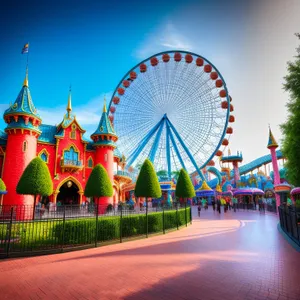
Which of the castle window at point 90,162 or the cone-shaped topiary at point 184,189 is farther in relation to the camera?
the castle window at point 90,162

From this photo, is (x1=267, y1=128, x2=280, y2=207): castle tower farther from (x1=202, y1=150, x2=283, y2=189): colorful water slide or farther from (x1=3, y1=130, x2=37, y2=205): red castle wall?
(x1=3, y1=130, x2=37, y2=205): red castle wall

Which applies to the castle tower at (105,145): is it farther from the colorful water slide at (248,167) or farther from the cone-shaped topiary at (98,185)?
the colorful water slide at (248,167)

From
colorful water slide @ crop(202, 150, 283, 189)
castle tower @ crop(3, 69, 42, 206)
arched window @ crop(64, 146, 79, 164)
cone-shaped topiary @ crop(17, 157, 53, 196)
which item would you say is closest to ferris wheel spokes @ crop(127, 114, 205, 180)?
arched window @ crop(64, 146, 79, 164)

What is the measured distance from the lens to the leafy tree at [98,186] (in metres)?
16.9

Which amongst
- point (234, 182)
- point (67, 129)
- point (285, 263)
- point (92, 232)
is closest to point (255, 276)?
point (285, 263)

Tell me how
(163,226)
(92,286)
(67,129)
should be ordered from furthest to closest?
1. (67,129)
2. (163,226)
3. (92,286)

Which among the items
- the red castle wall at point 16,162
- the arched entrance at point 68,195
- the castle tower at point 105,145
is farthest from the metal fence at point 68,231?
the arched entrance at point 68,195

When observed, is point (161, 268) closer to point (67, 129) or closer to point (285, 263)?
point (285, 263)

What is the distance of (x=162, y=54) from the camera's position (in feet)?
114

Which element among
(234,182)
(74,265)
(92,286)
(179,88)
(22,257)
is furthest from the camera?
(234,182)

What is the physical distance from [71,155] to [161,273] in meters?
23.1

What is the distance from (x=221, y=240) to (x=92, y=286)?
7.80m

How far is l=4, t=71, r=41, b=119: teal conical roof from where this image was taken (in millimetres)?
21612

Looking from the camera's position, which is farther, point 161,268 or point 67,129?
point 67,129
